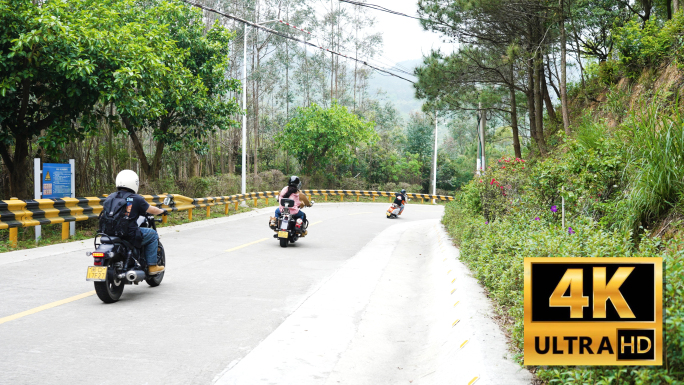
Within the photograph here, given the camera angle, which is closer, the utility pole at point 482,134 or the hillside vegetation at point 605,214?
the hillside vegetation at point 605,214

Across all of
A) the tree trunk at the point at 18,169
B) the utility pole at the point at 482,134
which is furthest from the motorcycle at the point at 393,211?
the tree trunk at the point at 18,169

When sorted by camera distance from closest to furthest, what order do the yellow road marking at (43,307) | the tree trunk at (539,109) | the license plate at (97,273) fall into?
the yellow road marking at (43,307) → the license plate at (97,273) → the tree trunk at (539,109)

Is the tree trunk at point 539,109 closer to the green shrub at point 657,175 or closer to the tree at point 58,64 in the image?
the green shrub at point 657,175

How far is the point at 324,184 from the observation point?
4400cm

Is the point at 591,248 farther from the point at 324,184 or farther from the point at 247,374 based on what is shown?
the point at 324,184

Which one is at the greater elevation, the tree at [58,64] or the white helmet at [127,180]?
the tree at [58,64]

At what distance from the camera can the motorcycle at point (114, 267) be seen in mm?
Result: 6886

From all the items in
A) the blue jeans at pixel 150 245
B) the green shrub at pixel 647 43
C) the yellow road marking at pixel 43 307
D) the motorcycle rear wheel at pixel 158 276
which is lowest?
the yellow road marking at pixel 43 307

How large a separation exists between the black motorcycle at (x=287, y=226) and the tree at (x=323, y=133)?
84.0ft

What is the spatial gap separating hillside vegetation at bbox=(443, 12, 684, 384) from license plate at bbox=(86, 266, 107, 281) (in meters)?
4.86

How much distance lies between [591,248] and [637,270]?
143cm

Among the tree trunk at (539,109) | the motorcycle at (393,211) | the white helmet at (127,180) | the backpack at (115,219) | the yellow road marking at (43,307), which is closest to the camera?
the yellow road marking at (43,307)

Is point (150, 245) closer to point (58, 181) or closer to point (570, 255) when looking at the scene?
point (570, 255)

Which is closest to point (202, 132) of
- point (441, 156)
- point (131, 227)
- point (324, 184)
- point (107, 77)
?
point (107, 77)
